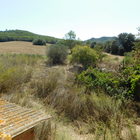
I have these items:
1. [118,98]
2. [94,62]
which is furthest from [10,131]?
[94,62]

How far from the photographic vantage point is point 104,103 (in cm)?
418

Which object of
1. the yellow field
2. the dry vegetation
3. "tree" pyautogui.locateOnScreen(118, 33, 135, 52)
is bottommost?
the yellow field

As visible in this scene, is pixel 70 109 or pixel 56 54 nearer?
pixel 70 109

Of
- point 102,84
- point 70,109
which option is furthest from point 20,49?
point 70,109

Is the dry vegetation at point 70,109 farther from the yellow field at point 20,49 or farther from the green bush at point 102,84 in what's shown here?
the yellow field at point 20,49

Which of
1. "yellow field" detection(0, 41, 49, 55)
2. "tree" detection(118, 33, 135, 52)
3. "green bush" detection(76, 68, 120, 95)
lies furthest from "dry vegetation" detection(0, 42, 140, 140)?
"tree" detection(118, 33, 135, 52)

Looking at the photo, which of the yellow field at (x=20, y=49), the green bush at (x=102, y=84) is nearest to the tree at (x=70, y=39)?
the yellow field at (x=20, y=49)

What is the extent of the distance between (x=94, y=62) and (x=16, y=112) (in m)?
9.92

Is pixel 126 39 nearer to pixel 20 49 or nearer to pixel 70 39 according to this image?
pixel 70 39

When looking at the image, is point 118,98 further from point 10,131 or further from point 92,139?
point 10,131

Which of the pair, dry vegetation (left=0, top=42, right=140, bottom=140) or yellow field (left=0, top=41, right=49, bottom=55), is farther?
yellow field (left=0, top=41, right=49, bottom=55)

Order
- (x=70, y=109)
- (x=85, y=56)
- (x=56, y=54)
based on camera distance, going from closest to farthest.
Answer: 1. (x=70, y=109)
2. (x=85, y=56)
3. (x=56, y=54)

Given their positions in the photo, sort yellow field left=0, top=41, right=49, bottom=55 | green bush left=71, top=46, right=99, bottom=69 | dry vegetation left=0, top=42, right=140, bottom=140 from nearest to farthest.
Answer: dry vegetation left=0, top=42, right=140, bottom=140
green bush left=71, top=46, right=99, bottom=69
yellow field left=0, top=41, right=49, bottom=55

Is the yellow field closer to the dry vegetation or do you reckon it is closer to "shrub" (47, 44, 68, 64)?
"shrub" (47, 44, 68, 64)
